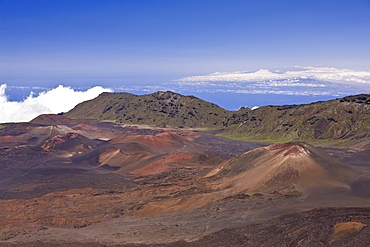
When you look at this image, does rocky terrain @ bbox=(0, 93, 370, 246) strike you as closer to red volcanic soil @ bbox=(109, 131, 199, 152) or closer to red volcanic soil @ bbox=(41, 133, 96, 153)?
red volcanic soil @ bbox=(41, 133, 96, 153)

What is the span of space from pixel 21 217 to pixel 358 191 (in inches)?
2119

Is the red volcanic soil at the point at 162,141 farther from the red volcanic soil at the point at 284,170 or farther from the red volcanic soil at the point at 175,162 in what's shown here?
the red volcanic soil at the point at 284,170

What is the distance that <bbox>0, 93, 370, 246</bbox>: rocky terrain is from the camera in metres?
38.5

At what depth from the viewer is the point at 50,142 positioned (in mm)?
153875

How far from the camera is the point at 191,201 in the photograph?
57594mm

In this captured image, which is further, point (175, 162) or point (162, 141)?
point (162, 141)

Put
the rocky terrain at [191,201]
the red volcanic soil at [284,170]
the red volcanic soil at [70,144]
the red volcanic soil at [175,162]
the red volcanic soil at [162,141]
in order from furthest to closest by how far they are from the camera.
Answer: the red volcanic soil at [162,141] < the red volcanic soil at [70,144] < the red volcanic soil at [175,162] < the red volcanic soil at [284,170] < the rocky terrain at [191,201]

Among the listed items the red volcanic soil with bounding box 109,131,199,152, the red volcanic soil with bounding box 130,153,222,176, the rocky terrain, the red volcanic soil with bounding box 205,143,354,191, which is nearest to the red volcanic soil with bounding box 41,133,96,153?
the red volcanic soil with bounding box 109,131,199,152

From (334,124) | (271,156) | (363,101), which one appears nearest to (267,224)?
(271,156)

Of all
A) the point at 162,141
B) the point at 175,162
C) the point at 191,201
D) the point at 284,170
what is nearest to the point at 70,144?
the point at 162,141

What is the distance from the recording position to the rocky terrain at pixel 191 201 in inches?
1517

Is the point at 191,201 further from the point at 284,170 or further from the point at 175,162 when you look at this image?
the point at 175,162

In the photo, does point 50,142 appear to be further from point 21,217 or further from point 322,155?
point 322,155

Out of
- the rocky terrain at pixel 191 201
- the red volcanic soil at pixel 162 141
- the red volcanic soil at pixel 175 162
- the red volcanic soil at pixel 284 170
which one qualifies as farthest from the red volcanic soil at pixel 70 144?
the red volcanic soil at pixel 284 170
